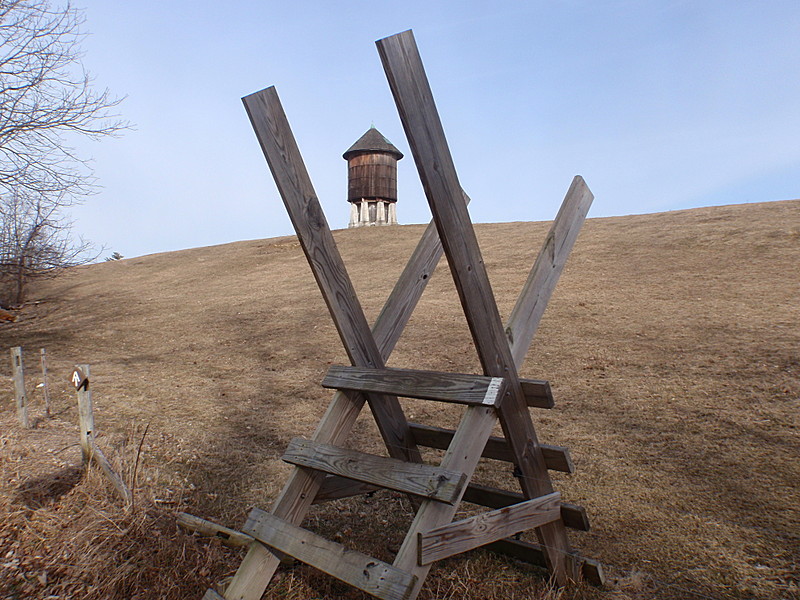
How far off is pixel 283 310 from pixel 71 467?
9187mm

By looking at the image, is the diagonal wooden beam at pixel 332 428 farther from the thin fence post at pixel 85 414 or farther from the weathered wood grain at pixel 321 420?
the thin fence post at pixel 85 414

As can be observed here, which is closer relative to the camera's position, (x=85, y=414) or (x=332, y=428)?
(x=332, y=428)

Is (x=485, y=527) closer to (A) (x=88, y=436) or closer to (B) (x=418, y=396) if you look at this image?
(B) (x=418, y=396)

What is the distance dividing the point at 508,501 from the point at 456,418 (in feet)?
12.0

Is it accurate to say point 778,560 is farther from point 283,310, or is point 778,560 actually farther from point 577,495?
point 283,310

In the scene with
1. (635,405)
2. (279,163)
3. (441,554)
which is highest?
(279,163)

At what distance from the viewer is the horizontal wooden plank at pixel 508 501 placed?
322 cm

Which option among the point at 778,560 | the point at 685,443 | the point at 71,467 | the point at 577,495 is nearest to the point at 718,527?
the point at 778,560

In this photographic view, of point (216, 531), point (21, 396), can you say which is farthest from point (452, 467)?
point (21, 396)

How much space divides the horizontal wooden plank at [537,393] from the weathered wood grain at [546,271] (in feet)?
0.41

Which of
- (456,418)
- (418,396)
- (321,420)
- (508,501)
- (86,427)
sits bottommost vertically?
(456,418)

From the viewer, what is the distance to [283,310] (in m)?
14.1

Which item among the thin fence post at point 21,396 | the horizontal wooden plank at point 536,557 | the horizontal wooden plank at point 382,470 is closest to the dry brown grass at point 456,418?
the horizontal wooden plank at point 536,557

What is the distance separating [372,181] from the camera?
3120cm
